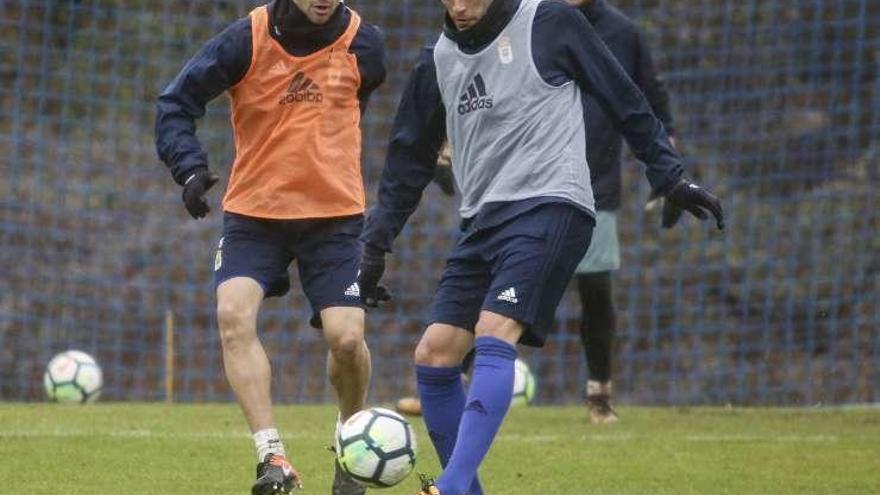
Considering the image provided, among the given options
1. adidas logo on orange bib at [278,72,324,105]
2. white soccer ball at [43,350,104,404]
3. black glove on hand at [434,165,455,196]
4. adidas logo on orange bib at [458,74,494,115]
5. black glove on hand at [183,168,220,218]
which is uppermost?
adidas logo on orange bib at [278,72,324,105]

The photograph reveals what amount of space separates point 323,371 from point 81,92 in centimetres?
280

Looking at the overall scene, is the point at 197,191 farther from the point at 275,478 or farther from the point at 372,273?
the point at 275,478

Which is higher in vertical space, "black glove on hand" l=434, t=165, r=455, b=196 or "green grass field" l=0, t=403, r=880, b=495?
"black glove on hand" l=434, t=165, r=455, b=196

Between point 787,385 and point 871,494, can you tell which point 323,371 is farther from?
point 871,494

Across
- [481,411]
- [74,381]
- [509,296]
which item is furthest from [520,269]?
[74,381]

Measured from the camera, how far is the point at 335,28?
715 cm

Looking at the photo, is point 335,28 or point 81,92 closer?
point 335,28

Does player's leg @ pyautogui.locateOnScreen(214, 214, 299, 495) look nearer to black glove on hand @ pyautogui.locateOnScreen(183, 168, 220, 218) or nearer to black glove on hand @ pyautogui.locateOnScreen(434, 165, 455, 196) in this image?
black glove on hand @ pyautogui.locateOnScreen(183, 168, 220, 218)

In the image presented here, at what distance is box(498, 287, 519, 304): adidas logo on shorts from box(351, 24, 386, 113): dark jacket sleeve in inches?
60.6

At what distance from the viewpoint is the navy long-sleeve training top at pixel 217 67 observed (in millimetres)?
6945

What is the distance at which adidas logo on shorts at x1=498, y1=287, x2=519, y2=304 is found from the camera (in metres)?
5.96

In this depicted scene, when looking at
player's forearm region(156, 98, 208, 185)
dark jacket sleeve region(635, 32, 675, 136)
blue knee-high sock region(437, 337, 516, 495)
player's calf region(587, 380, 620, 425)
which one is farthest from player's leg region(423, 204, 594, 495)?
player's calf region(587, 380, 620, 425)

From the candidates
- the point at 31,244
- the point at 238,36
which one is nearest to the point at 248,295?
the point at 238,36

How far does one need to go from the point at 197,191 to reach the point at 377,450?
1172 mm
